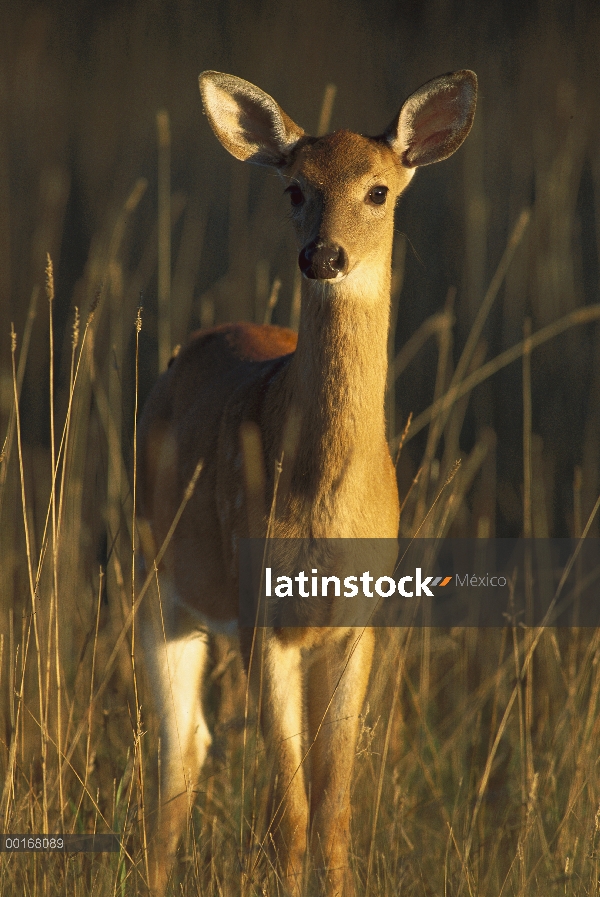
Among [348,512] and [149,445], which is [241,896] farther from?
[149,445]

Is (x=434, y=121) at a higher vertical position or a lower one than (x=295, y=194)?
higher

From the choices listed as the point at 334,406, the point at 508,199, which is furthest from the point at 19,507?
the point at 508,199

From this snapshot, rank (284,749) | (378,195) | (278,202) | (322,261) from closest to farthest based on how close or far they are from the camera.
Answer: (322,261) < (284,749) < (378,195) < (278,202)

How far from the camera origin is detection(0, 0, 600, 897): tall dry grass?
12.0ft

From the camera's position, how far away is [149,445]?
4828 millimetres

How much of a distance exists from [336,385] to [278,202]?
17.2ft

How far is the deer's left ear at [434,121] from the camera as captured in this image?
13.6 feet

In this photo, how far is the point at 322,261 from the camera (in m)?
3.50

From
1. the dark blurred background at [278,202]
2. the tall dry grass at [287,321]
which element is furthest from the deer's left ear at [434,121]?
the dark blurred background at [278,202]

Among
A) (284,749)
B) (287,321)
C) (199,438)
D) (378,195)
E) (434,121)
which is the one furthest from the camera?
(287,321)

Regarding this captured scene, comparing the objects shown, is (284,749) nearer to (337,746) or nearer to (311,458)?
(337,746)

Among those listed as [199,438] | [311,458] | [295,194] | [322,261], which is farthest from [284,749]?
[295,194]

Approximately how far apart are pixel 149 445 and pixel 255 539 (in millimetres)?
1221

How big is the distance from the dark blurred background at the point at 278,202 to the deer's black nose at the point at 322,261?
1.64 m
